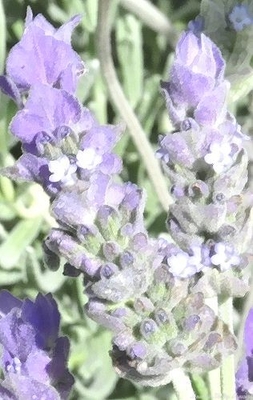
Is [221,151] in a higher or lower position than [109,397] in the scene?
higher

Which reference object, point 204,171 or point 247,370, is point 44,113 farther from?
point 247,370

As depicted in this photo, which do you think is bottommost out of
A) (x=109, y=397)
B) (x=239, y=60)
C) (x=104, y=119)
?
(x=109, y=397)

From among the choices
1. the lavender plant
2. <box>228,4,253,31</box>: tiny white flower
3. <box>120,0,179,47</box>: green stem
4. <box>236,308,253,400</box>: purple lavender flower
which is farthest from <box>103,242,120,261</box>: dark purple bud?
<box>120,0,179,47</box>: green stem

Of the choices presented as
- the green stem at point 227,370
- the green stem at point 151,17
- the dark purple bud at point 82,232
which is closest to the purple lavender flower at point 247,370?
the green stem at point 227,370

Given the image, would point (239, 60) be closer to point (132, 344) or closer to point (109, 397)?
point (132, 344)

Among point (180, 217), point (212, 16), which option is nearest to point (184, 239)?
point (180, 217)

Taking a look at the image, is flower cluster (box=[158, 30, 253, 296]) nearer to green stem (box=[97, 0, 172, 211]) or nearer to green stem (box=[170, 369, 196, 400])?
green stem (box=[170, 369, 196, 400])

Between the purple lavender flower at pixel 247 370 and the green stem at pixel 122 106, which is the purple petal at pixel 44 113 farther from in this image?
the green stem at pixel 122 106

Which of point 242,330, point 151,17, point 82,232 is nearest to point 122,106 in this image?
point 151,17
